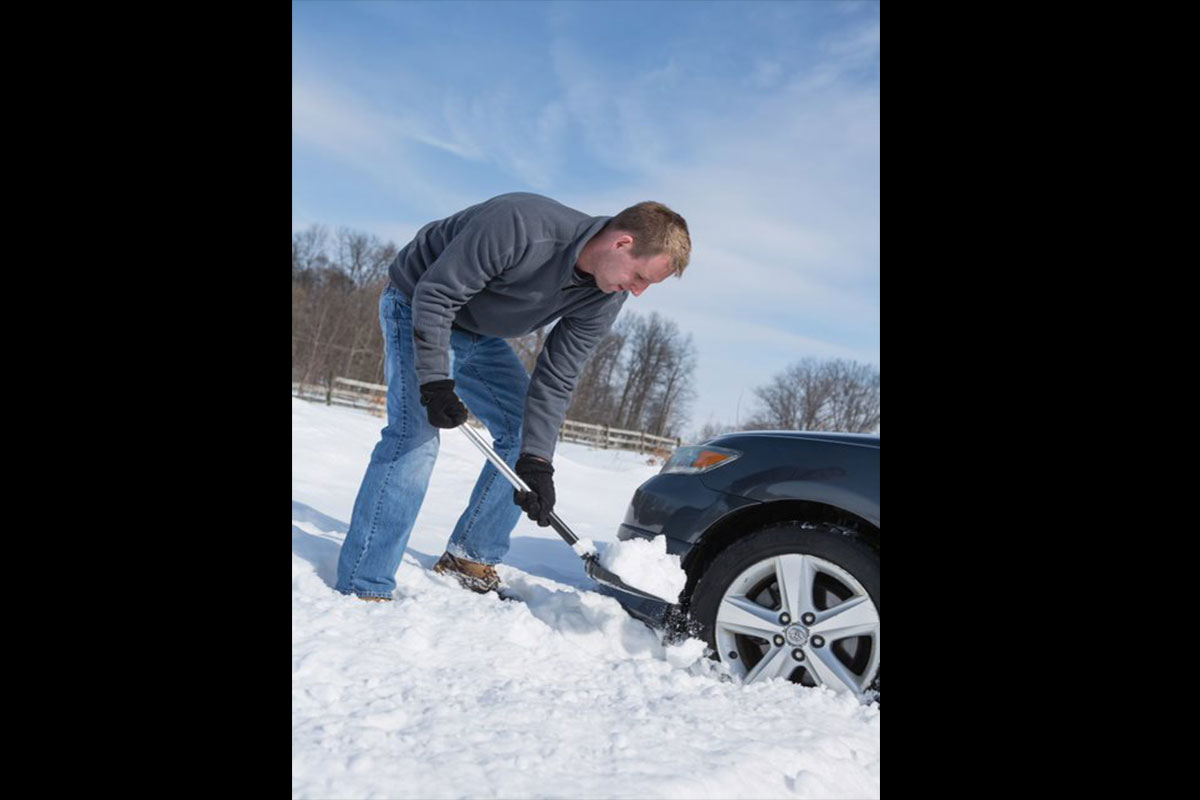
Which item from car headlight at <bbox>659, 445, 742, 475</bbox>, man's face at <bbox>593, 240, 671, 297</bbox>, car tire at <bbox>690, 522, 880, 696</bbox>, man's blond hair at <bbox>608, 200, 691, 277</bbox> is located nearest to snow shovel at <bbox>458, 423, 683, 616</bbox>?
car tire at <bbox>690, 522, 880, 696</bbox>

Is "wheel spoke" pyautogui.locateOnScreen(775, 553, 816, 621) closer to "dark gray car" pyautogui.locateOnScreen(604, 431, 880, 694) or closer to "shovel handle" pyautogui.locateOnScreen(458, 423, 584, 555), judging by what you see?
"dark gray car" pyautogui.locateOnScreen(604, 431, 880, 694)

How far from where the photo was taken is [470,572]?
11.7 feet

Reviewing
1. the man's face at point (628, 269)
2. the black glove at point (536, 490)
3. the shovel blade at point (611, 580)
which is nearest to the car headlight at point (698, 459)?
the shovel blade at point (611, 580)

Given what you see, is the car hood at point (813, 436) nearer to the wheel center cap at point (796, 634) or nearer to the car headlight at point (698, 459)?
the car headlight at point (698, 459)

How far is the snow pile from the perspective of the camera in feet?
9.13

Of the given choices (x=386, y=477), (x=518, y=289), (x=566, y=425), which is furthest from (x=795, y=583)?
(x=566, y=425)

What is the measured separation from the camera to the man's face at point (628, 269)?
301cm

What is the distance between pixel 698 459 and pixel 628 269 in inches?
31.6

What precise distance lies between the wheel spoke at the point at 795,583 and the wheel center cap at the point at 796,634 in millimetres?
29

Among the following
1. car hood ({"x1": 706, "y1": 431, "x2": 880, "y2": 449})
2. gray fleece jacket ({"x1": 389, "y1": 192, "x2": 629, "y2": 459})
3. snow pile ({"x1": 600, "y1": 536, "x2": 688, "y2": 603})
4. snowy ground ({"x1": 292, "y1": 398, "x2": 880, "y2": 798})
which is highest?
gray fleece jacket ({"x1": 389, "y1": 192, "x2": 629, "y2": 459})
